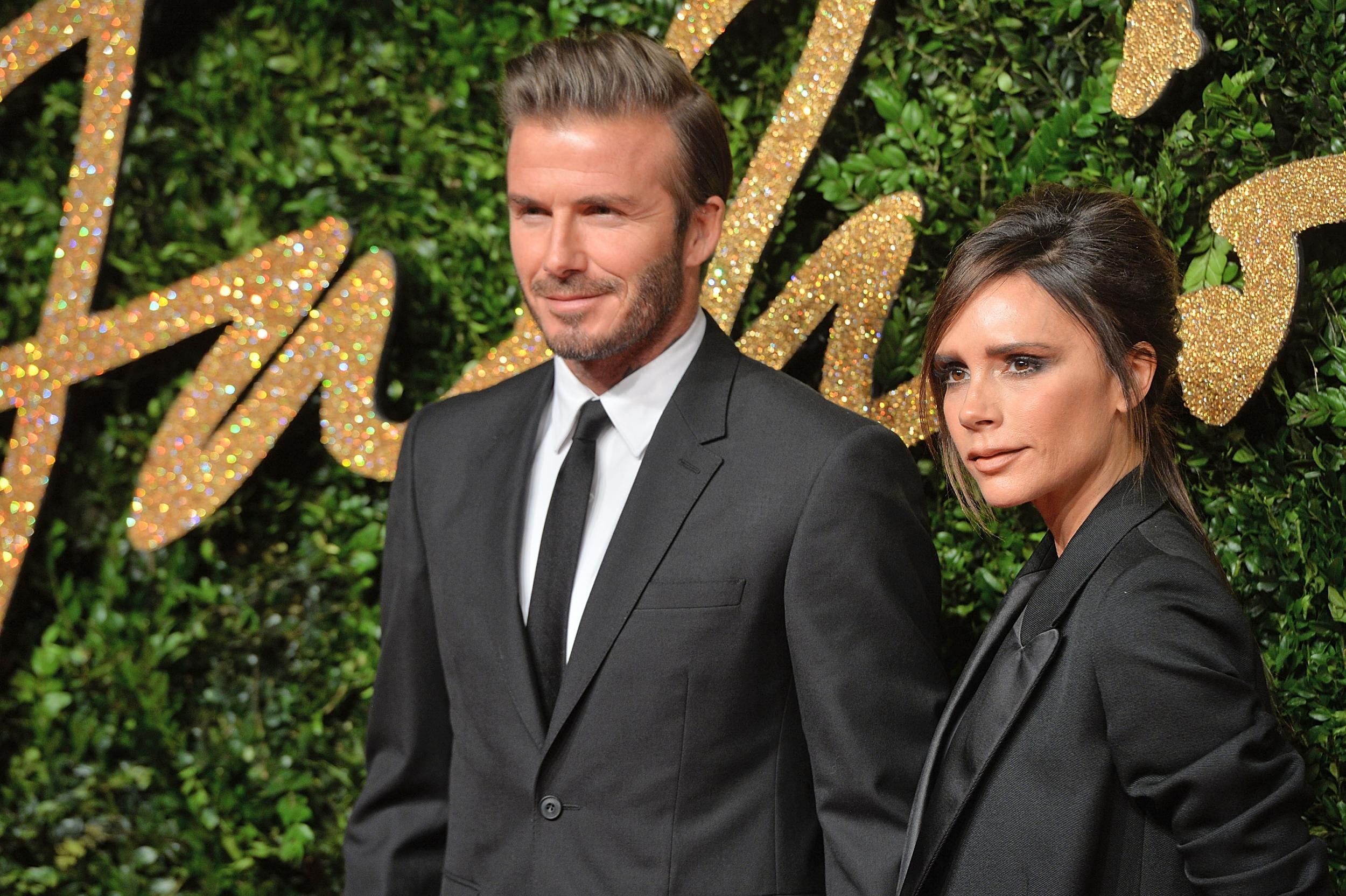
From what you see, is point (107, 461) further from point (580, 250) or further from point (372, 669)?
point (580, 250)

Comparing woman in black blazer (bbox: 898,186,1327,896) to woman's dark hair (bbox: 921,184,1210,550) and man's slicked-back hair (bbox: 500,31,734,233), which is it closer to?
woman's dark hair (bbox: 921,184,1210,550)

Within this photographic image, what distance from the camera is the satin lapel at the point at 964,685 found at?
Result: 133 cm

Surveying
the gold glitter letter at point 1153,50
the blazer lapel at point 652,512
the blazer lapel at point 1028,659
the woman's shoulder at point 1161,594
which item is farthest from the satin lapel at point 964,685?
the gold glitter letter at point 1153,50

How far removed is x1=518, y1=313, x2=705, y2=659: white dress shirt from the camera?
5.34 feet

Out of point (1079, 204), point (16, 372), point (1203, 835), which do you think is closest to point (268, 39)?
point (16, 372)

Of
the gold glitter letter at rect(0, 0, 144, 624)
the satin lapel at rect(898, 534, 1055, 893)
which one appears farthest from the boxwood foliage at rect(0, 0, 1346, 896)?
the satin lapel at rect(898, 534, 1055, 893)

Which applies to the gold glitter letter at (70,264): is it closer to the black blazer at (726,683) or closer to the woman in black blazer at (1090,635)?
the black blazer at (726,683)

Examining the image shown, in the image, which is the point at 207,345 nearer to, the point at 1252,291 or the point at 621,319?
the point at 621,319

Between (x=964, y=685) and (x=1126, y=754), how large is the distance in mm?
246

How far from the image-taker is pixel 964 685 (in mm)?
1380

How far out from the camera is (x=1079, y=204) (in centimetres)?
136

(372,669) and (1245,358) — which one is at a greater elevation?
(1245,358)

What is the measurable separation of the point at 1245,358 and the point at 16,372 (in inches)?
81.3

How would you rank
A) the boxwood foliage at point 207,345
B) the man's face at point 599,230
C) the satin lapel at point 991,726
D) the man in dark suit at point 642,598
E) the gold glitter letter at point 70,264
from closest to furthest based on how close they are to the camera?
the satin lapel at point 991,726 → the man in dark suit at point 642,598 → the man's face at point 599,230 → the boxwood foliage at point 207,345 → the gold glitter letter at point 70,264
